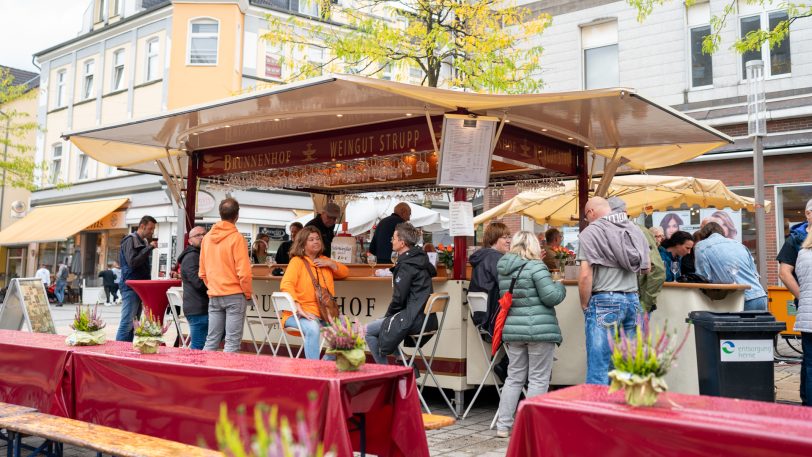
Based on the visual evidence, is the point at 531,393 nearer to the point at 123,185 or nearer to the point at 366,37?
the point at 366,37

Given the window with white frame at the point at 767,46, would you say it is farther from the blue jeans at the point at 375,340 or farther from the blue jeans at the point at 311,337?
the blue jeans at the point at 311,337

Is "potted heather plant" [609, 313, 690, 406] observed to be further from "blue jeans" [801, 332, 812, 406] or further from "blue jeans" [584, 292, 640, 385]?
"blue jeans" [801, 332, 812, 406]

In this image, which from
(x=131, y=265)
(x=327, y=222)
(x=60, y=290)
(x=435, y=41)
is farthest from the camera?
(x=60, y=290)

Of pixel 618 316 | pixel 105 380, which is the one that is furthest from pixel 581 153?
pixel 105 380

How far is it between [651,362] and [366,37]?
1106cm

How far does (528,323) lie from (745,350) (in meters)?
1.62

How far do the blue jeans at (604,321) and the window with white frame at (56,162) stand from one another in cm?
2843

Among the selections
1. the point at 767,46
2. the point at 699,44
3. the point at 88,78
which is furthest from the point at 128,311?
the point at 88,78

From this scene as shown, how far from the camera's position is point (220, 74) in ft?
77.2

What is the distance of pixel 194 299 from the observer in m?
7.51

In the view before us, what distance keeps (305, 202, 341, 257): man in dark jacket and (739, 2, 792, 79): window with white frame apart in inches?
388

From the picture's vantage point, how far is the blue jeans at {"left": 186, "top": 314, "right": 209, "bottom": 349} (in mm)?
7555

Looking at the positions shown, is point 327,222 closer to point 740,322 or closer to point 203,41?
point 740,322

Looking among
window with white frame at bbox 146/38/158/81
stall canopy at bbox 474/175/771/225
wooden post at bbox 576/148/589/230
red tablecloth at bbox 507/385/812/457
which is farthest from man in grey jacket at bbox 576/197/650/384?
window with white frame at bbox 146/38/158/81
